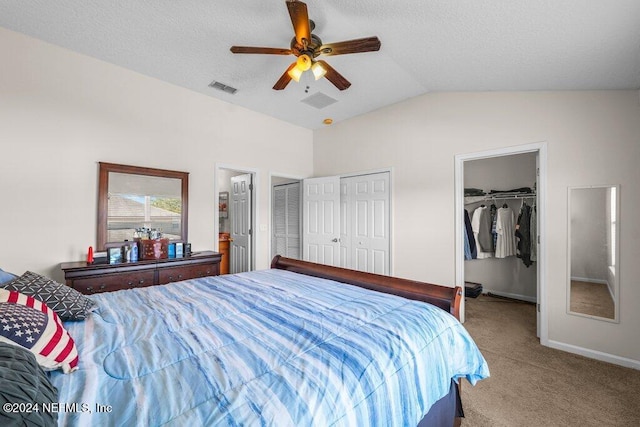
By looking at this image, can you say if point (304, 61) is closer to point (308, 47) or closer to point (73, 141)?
point (308, 47)

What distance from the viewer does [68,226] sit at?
2822mm

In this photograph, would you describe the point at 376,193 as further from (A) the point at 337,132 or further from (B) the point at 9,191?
(B) the point at 9,191

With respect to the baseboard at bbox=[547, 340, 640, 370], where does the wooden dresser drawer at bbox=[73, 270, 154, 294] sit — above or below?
above

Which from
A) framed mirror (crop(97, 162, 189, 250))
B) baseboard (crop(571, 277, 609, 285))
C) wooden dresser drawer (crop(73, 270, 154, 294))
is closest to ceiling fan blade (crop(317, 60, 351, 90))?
framed mirror (crop(97, 162, 189, 250))

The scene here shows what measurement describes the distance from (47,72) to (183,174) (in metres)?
1.55

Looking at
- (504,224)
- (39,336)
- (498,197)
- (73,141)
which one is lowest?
A: (39,336)

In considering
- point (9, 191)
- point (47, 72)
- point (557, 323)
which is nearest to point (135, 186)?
point (9, 191)

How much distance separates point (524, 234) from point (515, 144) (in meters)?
1.63

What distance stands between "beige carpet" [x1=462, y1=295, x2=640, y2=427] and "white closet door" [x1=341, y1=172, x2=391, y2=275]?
163 centimetres

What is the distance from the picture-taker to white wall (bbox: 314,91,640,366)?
99.7 inches

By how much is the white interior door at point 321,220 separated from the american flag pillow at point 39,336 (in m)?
3.82

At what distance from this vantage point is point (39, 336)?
97cm

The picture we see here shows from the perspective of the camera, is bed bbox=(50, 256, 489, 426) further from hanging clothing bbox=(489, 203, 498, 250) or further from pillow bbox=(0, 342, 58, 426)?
hanging clothing bbox=(489, 203, 498, 250)

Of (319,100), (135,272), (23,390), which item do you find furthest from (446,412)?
(319,100)
